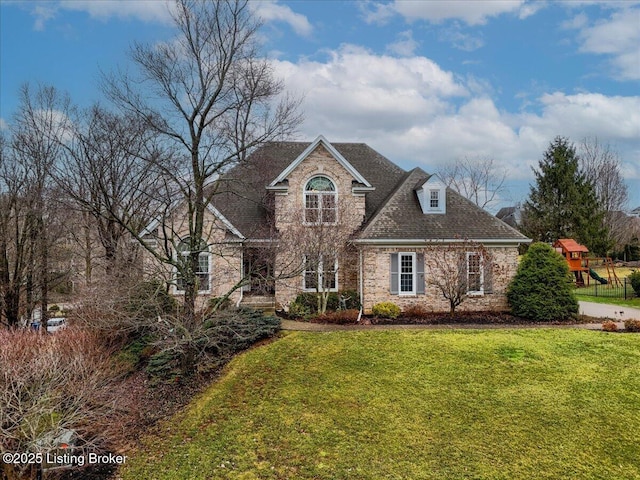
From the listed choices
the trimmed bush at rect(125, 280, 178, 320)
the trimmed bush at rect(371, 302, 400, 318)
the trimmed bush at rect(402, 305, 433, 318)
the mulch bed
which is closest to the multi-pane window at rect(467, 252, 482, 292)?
the mulch bed

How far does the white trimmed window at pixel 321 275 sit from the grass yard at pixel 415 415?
4.75 meters

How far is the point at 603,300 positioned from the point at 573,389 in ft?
57.8

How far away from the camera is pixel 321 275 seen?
1814 centimetres

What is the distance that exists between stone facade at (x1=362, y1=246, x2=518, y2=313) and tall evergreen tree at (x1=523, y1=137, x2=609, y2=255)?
24930mm

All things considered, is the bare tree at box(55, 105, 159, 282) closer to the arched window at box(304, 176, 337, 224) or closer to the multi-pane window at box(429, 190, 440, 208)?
the arched window at box(304, 176, 337, 224)

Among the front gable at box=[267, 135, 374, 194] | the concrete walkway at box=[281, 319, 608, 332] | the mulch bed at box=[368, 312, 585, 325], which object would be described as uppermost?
the front gable at box=[267, 135, 374, 194]

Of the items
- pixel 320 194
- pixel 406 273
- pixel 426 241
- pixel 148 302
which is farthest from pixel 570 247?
pixel 148 302

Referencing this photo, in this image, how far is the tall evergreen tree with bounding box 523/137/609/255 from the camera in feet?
128

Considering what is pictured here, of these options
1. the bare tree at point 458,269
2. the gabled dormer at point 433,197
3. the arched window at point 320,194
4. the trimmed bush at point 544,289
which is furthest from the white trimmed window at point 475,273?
the arched window at point 320,194

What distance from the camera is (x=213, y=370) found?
12.9m

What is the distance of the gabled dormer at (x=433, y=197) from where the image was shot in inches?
771

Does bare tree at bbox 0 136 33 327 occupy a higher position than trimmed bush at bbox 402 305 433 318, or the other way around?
bare tree at bbox 0 136 33 327

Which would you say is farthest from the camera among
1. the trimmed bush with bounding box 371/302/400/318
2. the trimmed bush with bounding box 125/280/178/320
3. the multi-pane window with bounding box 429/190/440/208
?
the multi-pane window with bounding box 429/190/440/208

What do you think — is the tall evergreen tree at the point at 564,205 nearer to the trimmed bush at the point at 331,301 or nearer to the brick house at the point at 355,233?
the brick house at the point at 355,233
